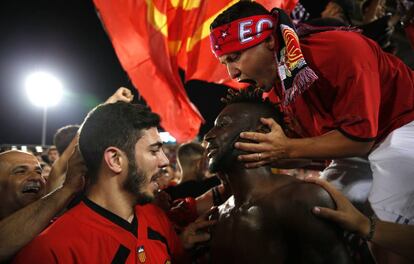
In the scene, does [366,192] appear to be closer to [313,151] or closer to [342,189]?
[342,189]

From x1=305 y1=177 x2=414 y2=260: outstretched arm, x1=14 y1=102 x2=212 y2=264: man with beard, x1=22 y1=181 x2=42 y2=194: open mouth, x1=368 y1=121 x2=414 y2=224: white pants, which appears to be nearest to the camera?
x1=305 y1=177 x2=414 y2=260: outstretched arm

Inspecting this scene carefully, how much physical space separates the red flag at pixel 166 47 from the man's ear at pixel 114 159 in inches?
99.8

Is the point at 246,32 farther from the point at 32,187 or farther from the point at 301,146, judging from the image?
the point at 32,187

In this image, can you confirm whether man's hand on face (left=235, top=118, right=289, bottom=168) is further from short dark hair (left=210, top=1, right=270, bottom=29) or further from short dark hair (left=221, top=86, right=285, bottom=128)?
short dark hair (left=210, top=1, right=270, bottom=29)

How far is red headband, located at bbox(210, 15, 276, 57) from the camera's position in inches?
98.7

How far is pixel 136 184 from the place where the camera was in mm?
2316

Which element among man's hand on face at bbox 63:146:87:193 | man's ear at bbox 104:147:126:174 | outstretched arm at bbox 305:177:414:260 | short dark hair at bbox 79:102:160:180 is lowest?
outstretched arm at bbox 305:177:414:260

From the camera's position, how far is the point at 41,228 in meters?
2.16

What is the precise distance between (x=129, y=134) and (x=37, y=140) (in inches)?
1009

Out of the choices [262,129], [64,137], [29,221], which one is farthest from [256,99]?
[64,137]

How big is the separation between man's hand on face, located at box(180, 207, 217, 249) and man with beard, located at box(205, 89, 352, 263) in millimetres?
115

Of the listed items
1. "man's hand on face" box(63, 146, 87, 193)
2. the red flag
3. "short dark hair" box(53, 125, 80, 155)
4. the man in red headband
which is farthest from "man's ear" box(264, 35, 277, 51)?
"short dark hair" box(53, 125, 80, 155)

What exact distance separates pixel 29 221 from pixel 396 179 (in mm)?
1909

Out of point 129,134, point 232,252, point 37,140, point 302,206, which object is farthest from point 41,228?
point 37,140
